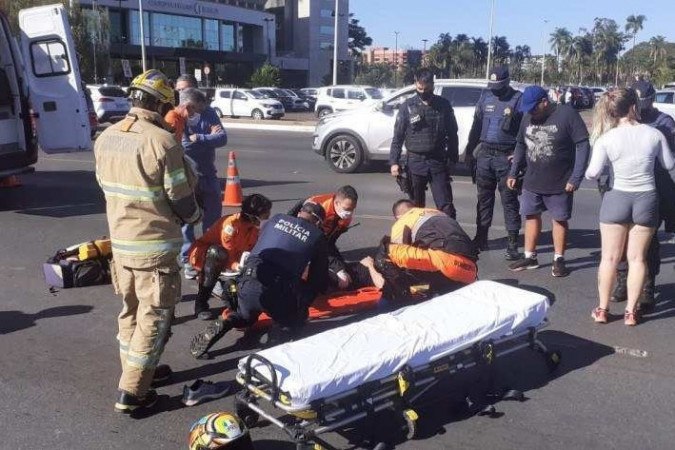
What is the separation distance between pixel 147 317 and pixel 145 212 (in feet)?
1.90

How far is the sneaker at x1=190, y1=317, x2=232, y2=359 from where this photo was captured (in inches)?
186

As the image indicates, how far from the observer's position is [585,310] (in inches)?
226

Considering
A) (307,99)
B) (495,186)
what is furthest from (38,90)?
(307,99)

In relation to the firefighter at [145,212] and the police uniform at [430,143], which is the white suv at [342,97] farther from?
the firefighter at [145,212]

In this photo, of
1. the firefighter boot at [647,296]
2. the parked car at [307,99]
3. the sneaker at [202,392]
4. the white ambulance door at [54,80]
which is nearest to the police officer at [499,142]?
the firefighter boot at [647,296]

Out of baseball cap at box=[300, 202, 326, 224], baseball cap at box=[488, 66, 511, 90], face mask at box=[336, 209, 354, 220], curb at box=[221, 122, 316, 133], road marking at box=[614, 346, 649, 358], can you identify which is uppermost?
baseball cap at box=[488, 66, 511, 90]

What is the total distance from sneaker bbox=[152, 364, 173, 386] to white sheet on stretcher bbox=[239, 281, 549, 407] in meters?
0.93

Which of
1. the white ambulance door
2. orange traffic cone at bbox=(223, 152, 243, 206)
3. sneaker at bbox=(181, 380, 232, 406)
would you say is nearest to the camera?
sneaker at bbox=(181, 380, 232, 406)

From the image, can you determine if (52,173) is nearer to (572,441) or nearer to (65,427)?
(65,427)

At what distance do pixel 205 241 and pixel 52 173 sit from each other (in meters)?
8.89

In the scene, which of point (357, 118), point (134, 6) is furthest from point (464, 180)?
point (134, 6)

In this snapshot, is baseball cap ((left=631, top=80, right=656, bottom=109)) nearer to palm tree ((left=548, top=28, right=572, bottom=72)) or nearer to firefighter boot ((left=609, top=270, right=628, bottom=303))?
firefighter boot ((left=609, top=270, right=628, bottom=303))

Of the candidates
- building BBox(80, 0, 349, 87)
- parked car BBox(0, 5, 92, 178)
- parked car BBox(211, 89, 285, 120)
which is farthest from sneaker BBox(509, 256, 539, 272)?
building BBox(80, 0, 349, 87)

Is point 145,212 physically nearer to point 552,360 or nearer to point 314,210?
point 314,210
